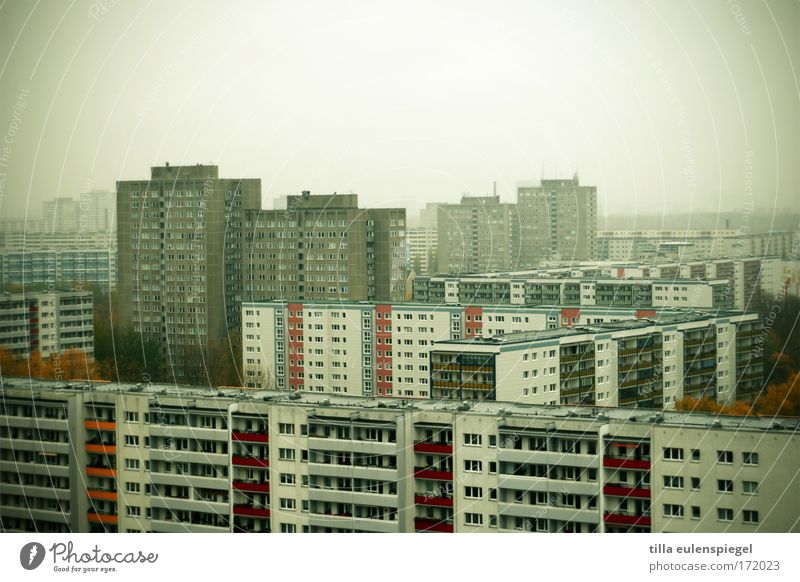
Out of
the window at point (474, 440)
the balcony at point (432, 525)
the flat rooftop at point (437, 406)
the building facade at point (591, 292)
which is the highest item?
the building facade at point (591, 292)

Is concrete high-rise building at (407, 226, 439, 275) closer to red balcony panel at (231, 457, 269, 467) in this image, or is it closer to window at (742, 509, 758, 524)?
red balcony panel at (231, 457, 269, 467)

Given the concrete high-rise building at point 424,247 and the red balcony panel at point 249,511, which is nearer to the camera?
the red balcony panel at point 249,511

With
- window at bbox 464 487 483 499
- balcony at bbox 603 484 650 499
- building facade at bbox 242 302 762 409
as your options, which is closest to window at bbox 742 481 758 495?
balcony at bbox 603 484 650 499

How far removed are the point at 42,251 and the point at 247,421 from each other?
564 cm

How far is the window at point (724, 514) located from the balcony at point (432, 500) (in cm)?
→ 108

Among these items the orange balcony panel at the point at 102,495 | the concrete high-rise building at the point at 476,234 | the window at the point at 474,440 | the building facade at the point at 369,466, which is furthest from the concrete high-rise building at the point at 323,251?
the window at the point at 474,440

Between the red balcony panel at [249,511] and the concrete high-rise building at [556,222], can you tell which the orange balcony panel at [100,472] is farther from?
the concrete high-rise building at [556,222]

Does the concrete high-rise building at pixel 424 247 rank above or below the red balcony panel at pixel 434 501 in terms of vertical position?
above

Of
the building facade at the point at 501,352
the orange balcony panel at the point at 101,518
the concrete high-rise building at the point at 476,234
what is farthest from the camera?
the concrete high-rise building at the point at 476,234

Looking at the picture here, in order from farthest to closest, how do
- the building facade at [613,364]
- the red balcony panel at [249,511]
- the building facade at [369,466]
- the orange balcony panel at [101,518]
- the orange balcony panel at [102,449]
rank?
the building facade at [613,364] → the orange balcony panel at [102,449] → the orange balcony panel at [101,518] → the red balcony panel at [249,511] → the building facade at [369,466]

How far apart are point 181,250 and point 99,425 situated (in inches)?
229

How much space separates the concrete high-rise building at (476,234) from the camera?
14.8 meters

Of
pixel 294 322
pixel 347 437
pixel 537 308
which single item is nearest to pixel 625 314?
pixel 537 308

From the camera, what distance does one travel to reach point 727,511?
13.3 ft
